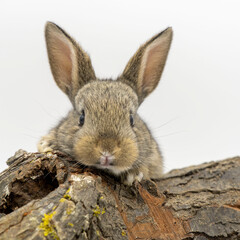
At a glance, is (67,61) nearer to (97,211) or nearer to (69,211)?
(97,211)

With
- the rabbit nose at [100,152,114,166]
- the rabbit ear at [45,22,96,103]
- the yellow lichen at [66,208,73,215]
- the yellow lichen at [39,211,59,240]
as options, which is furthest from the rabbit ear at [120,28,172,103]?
the yellow lichen at [39,211,59,240]

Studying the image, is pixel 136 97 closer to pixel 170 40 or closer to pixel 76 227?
pixel 170 40

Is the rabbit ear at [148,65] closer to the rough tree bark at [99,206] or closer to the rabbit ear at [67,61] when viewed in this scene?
the rabbit ear at [67,61]

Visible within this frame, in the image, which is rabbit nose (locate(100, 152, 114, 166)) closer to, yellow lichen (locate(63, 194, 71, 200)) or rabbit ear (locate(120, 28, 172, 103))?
yellow lichen (locate(63, 194, 71, 200))

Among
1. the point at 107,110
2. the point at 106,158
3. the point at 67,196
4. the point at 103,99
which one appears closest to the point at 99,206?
the point at 67,196

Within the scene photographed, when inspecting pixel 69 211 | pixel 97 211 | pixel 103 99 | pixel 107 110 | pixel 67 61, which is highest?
pixel 67 61

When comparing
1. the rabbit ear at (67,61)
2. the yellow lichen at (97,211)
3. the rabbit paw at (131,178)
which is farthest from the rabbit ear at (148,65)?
the yellow lichen at (97,211)
